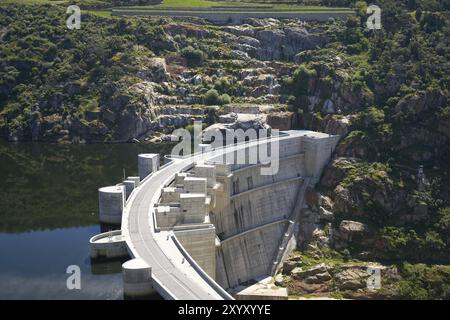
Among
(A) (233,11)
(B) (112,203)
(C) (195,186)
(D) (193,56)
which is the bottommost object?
(B) (112,203)

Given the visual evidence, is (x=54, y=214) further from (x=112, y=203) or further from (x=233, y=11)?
(x=233, y=11)

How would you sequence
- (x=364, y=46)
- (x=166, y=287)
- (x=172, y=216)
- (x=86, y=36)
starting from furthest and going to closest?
1. (x=86, y=36)
2. (x=364, y=46)
3. (x=172, y=216)
4. (x=166, y=287)

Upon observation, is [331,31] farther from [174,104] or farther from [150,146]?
[150,146]

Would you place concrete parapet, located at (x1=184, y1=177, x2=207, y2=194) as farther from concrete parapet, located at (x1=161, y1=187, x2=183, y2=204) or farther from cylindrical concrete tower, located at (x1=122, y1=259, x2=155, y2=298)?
cylindrical concrete tower, located at (x1=122, y1=259, x2=155, y2=298)

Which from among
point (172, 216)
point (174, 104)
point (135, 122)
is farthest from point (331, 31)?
point (172, 216)

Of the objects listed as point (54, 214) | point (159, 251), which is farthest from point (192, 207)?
point (54, 214)

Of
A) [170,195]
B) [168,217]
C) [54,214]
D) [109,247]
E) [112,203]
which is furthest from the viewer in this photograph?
[54,214]

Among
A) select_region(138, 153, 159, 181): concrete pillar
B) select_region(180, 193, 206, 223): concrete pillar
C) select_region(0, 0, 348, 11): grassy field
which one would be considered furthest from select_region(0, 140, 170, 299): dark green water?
select_region(0, 0, 348, 11): grassy field
